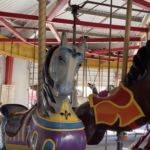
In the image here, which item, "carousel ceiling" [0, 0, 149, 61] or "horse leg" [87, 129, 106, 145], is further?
"carousel ceiling" [0, 0, 149, 61]

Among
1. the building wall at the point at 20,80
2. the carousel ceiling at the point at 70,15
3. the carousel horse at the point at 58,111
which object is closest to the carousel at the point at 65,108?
the carousel horse at the point at 58,111

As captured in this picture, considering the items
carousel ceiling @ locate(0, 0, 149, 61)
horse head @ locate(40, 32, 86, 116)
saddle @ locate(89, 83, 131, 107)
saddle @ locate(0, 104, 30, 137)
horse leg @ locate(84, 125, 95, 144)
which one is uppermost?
carousel ceiling @ locate(0, 0, 149, 61)

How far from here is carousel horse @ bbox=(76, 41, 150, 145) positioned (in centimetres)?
151

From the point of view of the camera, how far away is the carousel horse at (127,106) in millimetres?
1507

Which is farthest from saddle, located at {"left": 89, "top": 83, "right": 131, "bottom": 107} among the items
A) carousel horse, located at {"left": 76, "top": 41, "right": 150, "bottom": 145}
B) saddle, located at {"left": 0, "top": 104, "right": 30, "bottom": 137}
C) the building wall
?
the building wall

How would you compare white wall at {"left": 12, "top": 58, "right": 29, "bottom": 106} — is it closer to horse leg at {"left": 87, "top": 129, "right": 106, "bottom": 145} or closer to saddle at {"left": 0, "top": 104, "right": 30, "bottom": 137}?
horse leg at {"left": 87, "top": 129, "right": 106, "bottom": 145}

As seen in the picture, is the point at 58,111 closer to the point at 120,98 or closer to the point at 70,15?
the point at 120,98

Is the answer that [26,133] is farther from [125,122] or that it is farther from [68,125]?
[125,122]

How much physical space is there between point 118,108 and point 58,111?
749 mm

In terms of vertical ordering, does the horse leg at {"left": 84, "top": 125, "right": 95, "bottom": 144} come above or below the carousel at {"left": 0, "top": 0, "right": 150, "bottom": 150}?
below

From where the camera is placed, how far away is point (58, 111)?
91cm

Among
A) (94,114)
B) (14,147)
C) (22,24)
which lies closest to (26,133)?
(14,147)

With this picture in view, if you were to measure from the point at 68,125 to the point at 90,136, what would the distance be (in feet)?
2.70

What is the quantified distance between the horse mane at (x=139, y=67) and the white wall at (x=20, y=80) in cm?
639
